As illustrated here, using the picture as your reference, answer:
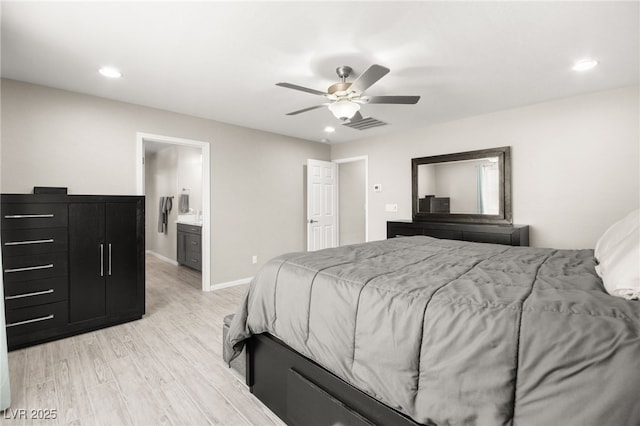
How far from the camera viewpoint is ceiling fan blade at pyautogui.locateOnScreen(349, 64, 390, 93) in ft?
6.38

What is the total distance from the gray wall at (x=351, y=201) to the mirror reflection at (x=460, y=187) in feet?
6.85

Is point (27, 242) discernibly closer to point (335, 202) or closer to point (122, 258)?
point (122, 258)

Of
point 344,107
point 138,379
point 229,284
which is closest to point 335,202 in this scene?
point 229,284

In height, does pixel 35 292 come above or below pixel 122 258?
below

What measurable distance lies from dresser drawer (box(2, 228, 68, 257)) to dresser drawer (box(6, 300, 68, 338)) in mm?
489

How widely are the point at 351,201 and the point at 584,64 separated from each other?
4415 millimetres

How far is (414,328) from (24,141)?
12.7 feet

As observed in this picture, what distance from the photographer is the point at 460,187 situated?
4.18 metres

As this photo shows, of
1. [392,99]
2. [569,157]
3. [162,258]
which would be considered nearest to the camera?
[392,99]

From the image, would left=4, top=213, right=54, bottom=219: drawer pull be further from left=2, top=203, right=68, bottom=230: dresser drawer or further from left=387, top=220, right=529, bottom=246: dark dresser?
left=387, top=220, right=529, bottom=246: dark dresser

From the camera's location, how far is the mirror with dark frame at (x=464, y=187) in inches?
149

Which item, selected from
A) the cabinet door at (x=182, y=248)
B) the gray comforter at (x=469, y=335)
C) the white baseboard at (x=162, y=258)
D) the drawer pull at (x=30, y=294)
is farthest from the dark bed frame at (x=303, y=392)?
the white baseboard at (x=162, y=258)

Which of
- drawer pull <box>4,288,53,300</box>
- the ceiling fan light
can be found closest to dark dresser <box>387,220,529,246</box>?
the ceiling fan light

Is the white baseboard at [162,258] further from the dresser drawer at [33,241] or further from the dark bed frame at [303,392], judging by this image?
the dark bed frame at [303,392]
